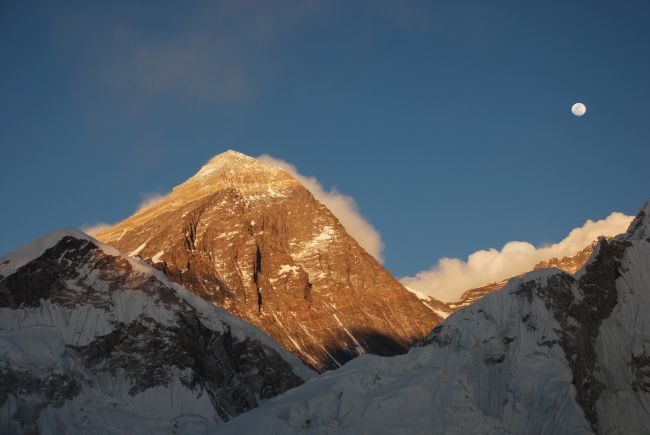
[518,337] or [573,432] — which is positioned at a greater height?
[518,337]

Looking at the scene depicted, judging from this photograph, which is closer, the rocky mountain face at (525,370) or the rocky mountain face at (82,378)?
the rocky mountain face at (525,370)

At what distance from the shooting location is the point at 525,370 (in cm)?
17350

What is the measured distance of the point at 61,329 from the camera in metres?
194

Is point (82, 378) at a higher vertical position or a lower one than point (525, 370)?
higher

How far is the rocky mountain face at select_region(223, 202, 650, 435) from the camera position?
138 m

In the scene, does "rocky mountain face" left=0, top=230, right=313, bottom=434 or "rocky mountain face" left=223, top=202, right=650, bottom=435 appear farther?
"rocky mountain face" left=0, top=230, right=313, bottom=434

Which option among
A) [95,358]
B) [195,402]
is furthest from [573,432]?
[95,358]

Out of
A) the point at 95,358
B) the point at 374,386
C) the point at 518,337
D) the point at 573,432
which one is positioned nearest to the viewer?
the point at 374,386

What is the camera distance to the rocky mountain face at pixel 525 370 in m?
138

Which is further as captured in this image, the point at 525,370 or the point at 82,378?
the point at 82,378

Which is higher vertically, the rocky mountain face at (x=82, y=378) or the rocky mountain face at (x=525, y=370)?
the rocky mountain face at (x=82, y=378)

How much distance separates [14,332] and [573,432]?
99.0 metres

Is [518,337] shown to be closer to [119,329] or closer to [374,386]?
[374,386]

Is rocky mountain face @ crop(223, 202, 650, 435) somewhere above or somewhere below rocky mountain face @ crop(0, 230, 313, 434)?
below
